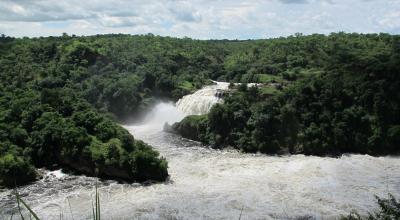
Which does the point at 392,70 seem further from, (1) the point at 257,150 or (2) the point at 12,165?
(2) the point at 12,165

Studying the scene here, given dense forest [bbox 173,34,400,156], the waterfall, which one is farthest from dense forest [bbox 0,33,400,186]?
the waterfall

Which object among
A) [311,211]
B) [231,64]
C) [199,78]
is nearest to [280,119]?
[311,211]

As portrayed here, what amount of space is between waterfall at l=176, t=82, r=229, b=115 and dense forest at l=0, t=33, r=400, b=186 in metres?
2.39

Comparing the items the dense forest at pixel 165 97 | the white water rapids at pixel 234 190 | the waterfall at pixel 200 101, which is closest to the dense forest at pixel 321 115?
the dense forest at pixel 165 97

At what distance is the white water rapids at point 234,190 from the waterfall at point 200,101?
10890 millimetres

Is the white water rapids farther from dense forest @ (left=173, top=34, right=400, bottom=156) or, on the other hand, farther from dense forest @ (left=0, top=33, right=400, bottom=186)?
dense forest @ (left=173, top=34, right=400, bottom=156)

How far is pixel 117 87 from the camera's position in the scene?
56.1 m

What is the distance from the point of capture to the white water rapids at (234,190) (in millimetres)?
28266

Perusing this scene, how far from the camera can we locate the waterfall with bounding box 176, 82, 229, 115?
5225 cm

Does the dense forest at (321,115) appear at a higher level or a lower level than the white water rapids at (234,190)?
higher

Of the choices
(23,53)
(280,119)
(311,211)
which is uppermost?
(23,53)

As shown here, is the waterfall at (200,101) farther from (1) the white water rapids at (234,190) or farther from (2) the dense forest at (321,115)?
(1) the white water rapids at (234,190)

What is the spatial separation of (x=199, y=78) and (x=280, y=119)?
20638mm

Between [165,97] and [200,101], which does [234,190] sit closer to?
[200,101]
